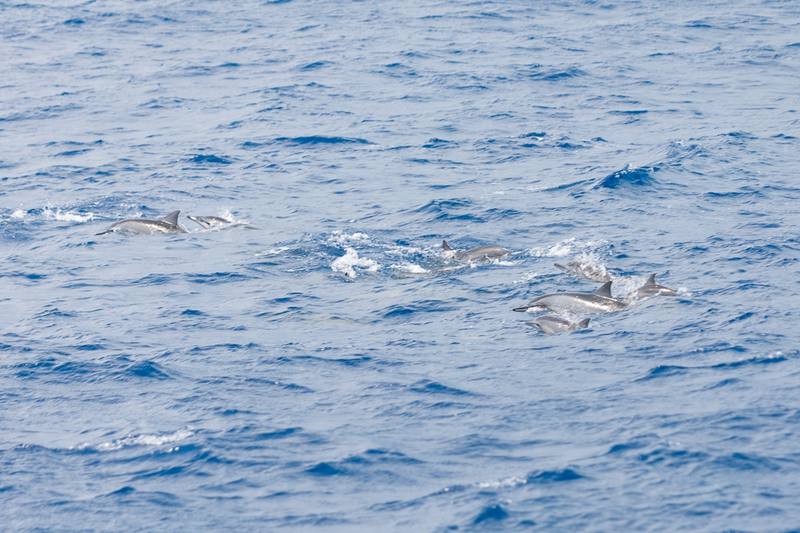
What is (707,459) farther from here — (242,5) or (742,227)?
(242,5)

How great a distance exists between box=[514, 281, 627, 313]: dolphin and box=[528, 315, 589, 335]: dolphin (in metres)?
0.56

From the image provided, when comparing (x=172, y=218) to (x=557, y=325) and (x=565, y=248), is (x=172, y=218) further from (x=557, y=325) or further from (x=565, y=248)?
(x=557, y=325)

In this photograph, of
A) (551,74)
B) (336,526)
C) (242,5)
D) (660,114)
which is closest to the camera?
(336,526)

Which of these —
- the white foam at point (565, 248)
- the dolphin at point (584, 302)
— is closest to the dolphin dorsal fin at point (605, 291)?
the dolphin at point (584, 302)

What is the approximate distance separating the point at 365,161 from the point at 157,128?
9162 millimetres

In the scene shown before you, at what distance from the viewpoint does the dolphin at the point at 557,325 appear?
22.9 metres

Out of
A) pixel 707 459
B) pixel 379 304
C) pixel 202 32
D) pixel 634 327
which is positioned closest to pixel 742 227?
pixel 634 327

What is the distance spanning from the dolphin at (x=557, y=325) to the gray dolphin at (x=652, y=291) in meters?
1.74

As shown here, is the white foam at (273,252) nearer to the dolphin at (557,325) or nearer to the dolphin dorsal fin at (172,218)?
the dolphin dorsal fin at (172,218)

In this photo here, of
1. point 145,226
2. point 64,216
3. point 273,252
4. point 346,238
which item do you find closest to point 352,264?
point 346,238

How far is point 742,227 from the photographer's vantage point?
28.9 metres

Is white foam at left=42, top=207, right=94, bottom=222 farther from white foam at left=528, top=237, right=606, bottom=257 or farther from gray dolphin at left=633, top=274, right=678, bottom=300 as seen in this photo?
gray dolphin at left=633, top=274, right=678, bottom=300

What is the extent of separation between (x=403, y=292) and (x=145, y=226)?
8462 millimetres

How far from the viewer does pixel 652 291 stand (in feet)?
79.6
